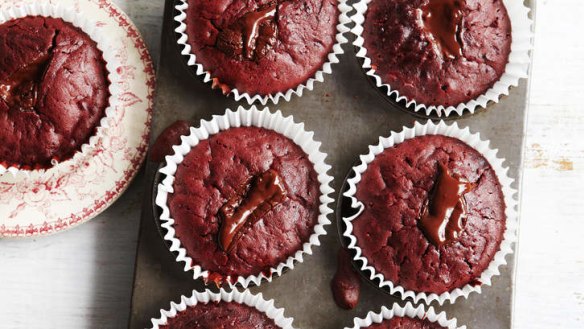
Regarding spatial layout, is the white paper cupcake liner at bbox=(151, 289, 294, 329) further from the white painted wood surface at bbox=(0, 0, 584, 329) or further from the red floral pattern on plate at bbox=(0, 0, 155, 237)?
the white painted wood surface at bbox=(0, 0, 584, 329)

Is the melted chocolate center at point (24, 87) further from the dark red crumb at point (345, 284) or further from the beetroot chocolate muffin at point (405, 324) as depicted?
the beetroot chocolate muffin at point (405, 324)

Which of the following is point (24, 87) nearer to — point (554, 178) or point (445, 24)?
point (445, 24)

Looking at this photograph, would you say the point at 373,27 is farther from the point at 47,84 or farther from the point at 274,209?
the point at 47,84

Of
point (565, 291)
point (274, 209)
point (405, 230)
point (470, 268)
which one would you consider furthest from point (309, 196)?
point (565, 291)

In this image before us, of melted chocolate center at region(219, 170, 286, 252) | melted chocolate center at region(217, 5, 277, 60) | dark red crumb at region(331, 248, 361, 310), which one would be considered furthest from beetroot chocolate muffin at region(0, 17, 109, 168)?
dark red crumb at region(331, 248, 361, 310)

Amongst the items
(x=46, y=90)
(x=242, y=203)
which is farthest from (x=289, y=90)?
(x=46, y=90)

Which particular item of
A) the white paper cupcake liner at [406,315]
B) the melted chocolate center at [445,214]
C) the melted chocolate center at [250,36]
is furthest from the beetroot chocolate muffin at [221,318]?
the melted chocolate center at [250,36]
